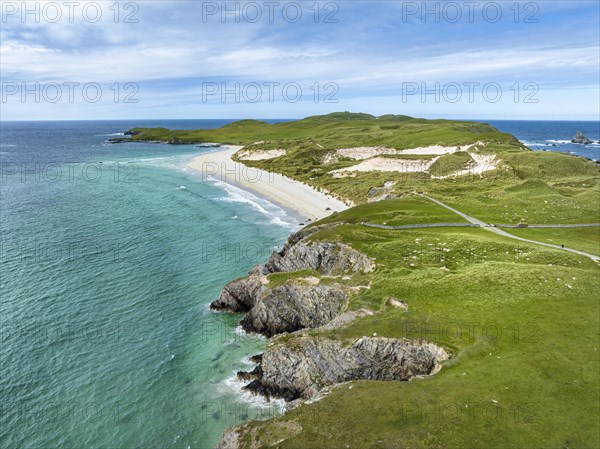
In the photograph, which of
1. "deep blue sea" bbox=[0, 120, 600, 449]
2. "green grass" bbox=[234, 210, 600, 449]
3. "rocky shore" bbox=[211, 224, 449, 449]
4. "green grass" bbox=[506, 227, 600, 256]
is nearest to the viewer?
"green grass" bbox=[234, 210, 600, 449]

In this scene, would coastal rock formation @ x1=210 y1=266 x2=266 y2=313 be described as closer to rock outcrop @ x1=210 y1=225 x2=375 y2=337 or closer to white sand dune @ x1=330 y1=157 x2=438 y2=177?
rock outcrop @ x1=210 y1=225 x2=375 y2=337

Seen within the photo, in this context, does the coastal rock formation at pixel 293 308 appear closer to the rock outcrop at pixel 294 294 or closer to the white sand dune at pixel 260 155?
the rock outcrop at pixel 294 294

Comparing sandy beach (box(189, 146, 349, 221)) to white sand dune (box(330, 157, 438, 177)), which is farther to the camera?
white sand dune (box(330, 157, 438, 177))

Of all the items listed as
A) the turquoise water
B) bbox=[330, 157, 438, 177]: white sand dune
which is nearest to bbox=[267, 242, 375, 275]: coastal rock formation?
the turquoise water

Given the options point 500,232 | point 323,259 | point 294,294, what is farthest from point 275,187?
point 294,294

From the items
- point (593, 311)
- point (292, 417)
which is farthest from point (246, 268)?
point (593, 311)

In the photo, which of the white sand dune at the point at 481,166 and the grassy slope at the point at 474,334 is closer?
the grassy slope at the point at 474,334

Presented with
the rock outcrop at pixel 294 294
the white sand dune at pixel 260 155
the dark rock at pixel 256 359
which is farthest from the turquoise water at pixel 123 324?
the white sand dune at pixel 260 155
